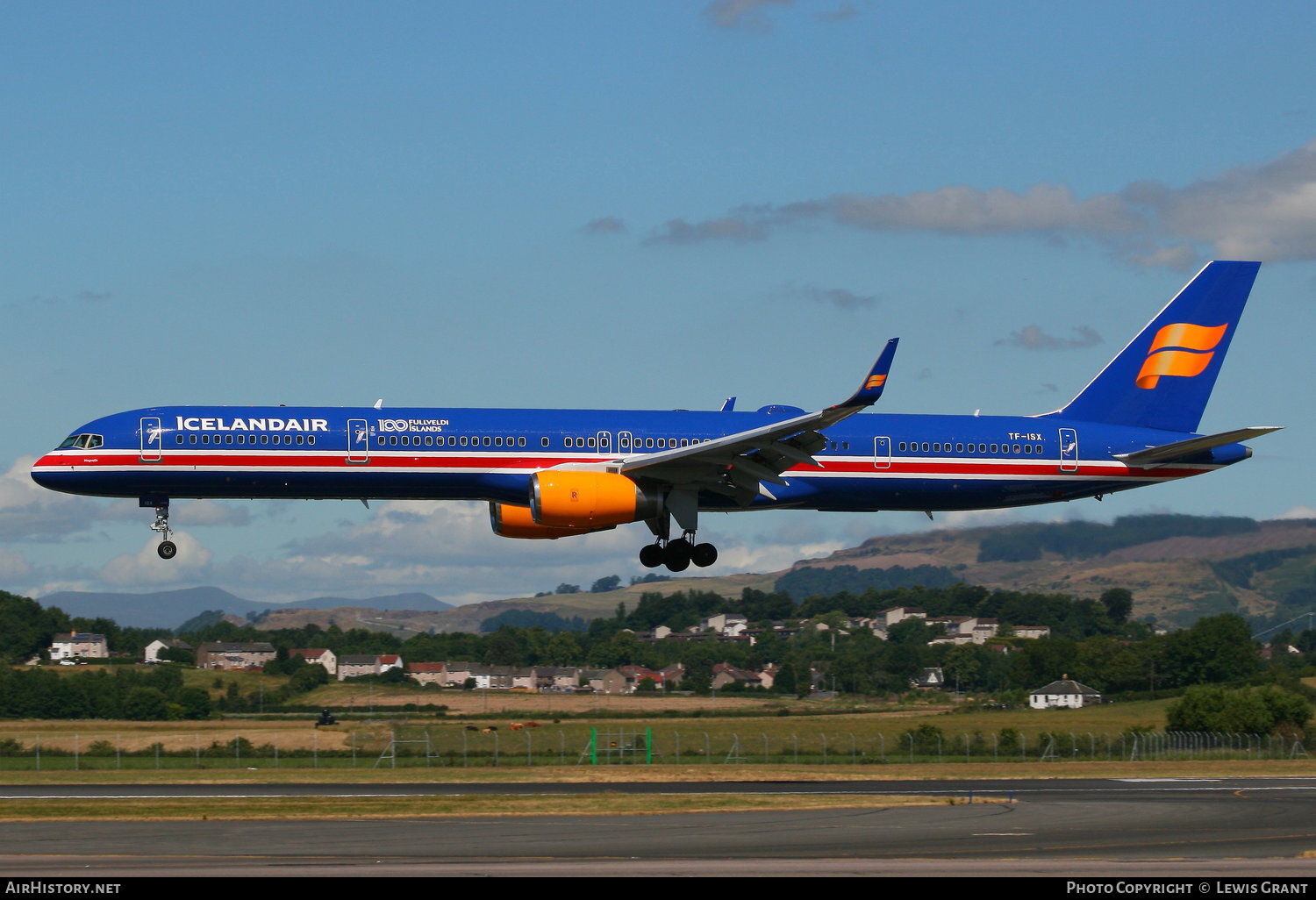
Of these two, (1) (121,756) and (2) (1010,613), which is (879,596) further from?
(1) (121,756)

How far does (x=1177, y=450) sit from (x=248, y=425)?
2624 cm

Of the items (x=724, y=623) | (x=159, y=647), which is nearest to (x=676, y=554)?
(x=159, y=647)

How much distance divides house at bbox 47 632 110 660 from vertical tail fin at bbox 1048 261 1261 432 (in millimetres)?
59596

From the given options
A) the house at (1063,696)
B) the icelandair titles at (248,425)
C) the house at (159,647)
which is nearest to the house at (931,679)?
the house at (1063,696)

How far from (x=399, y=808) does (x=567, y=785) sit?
8.17 meters

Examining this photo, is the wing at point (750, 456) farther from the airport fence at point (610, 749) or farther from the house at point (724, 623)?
the house at point (724, 623)

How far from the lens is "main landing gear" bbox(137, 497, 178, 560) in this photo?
137ft

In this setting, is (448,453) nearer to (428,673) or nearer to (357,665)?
(428,673)

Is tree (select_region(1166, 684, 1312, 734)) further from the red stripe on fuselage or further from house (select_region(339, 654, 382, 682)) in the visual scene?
house (select_region(339, 654, 382, 682))

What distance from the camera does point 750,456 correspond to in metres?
41.2

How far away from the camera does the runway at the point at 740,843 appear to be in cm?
2412

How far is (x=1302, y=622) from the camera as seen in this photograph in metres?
126

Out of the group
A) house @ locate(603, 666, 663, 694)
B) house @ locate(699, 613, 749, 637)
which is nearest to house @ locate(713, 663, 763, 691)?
house @ locate(603, 666, 663, 694)

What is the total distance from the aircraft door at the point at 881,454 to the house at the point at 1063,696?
39350mm
